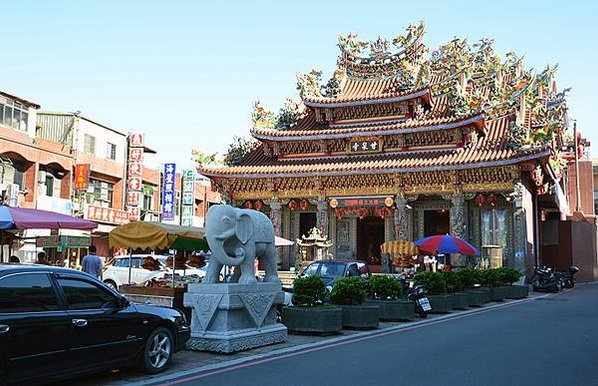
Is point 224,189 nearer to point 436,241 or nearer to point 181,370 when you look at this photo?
point 436,241

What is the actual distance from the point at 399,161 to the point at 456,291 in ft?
31.7

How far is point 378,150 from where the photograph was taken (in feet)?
90.0

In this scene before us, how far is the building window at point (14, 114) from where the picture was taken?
29359 mm

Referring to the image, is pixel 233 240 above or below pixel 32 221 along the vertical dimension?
below

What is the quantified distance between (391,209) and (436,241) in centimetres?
730

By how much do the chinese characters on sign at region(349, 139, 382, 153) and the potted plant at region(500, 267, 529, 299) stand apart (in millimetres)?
8774

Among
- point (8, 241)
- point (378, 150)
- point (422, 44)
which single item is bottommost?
point (8, 241)

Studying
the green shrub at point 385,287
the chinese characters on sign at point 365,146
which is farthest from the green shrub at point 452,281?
the chinese characters on sign at point 365,146

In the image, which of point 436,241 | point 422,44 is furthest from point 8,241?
point 422,44

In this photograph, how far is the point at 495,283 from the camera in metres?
20.3

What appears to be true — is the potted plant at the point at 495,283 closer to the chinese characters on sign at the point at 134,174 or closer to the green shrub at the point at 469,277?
the green shrub at the point at 469,277

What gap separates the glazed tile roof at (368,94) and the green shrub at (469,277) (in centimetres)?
1043

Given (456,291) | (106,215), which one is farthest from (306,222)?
(456,291)

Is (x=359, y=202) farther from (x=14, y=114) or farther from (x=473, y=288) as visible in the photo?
(x=14, y=114)
